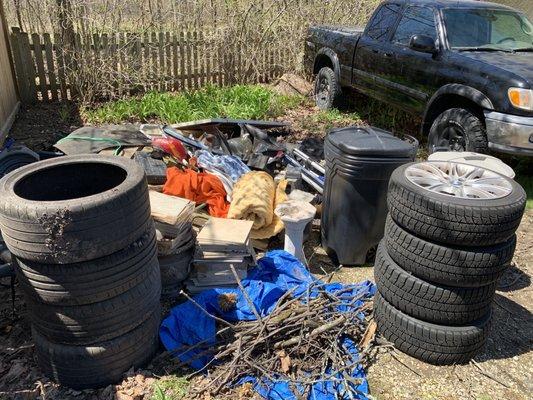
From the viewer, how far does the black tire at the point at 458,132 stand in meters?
5.05

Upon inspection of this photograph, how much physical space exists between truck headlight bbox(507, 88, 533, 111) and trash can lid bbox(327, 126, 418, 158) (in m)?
1.57

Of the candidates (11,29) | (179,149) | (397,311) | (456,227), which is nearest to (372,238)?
(397,311)

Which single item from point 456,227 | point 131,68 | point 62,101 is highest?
point 456,227

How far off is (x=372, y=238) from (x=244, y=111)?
4706mm

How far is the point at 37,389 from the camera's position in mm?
2654

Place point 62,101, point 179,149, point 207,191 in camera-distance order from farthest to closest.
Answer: point 62,101 → point 179,149 → point 207,191

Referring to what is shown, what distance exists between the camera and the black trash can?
146 inches

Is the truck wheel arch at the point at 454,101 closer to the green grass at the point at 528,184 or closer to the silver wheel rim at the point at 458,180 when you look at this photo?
the green grass at the point at 528,184

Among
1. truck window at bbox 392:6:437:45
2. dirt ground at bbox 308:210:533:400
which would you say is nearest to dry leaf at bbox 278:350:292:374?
dirt ground at bbox 308:210:533:400

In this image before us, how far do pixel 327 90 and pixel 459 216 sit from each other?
6604 millimetres

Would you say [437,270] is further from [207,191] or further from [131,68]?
[131,68]

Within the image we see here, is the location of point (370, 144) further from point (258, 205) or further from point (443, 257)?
point (443, 257)

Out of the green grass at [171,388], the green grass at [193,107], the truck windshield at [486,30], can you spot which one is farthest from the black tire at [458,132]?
the green grass at [171,388]

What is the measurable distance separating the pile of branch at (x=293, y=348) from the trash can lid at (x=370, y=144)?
1.28 meters
